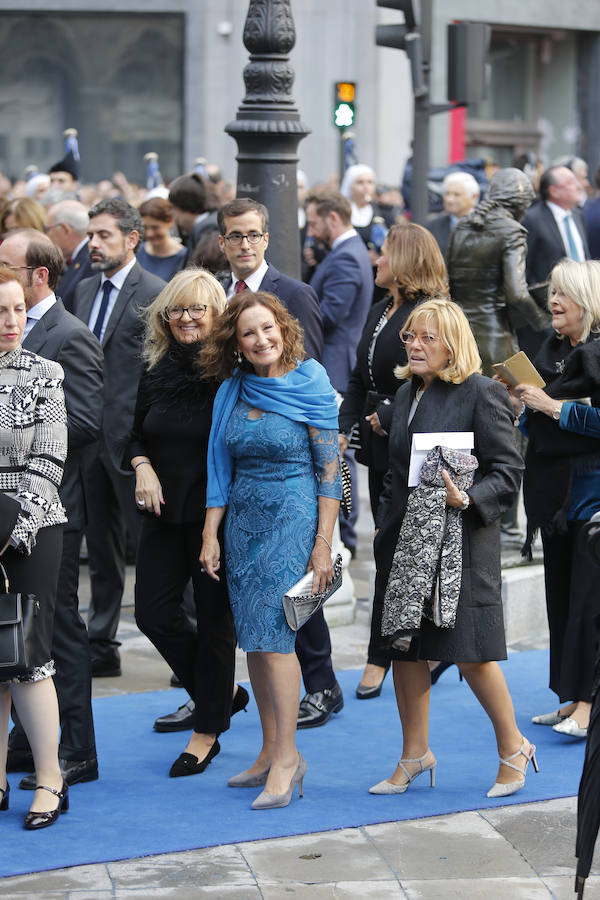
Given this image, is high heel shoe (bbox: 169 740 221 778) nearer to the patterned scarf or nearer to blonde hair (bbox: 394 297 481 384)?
the patterned scarf

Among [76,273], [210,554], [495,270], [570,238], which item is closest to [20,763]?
[210,554]

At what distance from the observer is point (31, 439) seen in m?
5.14

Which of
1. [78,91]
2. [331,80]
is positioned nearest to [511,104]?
[331,80]

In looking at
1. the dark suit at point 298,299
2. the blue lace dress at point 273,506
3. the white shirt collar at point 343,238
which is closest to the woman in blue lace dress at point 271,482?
the blue lace dress at point 273,506

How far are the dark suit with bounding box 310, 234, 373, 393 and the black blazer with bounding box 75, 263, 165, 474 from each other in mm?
2223

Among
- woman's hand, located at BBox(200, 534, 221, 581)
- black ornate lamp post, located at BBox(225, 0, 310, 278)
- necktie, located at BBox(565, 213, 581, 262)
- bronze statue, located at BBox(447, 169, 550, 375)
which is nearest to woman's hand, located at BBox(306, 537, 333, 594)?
woman's hand, located at BBox(200, 534, 221, 581)

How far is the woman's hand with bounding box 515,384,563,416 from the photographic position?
6145 millimetres

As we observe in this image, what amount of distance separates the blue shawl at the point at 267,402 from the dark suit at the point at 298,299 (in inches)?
36.5

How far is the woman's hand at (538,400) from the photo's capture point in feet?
20.2

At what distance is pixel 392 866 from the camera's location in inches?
194

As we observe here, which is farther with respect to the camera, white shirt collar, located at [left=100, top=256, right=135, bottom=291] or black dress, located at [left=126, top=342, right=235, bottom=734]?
white shirt collar, located at [left=100, top=256, right=135, bottom=291]

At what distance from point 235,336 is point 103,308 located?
1922 mm

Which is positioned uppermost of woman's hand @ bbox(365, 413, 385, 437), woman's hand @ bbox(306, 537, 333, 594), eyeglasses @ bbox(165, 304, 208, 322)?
eyeglasses @ bbox(165, 304, 208, 322)

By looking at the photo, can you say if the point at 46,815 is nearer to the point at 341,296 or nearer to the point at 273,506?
the point at 273,506
